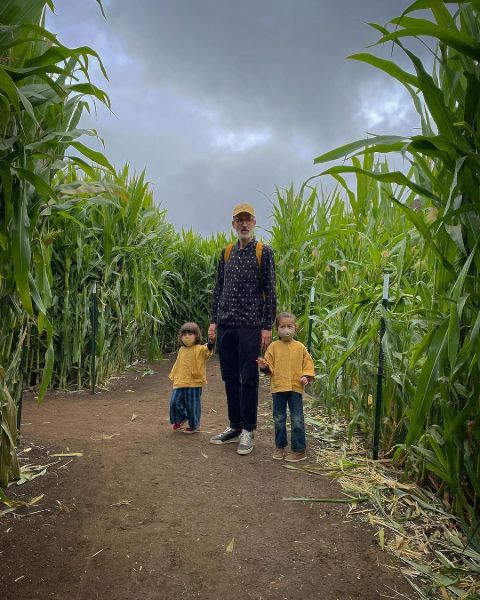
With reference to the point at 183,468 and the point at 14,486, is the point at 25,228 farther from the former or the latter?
the point at 183,468

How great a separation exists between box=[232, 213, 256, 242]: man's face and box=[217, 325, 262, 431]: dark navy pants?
2.22 ft

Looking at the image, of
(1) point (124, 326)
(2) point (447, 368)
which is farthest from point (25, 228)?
(1) point (124, 326)

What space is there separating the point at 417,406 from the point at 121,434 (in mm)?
2581

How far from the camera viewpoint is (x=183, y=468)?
3.25 m

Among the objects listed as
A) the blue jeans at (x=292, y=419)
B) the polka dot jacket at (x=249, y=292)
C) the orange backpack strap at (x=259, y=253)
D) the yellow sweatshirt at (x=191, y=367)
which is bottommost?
the blue jeans at (x=292, y=419)

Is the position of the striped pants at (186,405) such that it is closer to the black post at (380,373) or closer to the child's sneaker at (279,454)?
the child's sneaker at (279,454)

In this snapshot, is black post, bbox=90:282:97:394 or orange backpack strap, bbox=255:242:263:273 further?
black post, bbox=90:282:97:394

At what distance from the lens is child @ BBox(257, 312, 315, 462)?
11.3 feet

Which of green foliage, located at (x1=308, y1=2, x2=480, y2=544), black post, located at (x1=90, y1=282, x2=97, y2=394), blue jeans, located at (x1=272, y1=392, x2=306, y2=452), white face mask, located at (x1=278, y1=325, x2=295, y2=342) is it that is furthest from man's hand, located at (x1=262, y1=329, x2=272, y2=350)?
black post, located at (x1=90, y1=282, x2=97, y2=394)

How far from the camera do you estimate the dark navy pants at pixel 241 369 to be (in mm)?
3629

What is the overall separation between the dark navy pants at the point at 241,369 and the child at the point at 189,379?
0.75 ft

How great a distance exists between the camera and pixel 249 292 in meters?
3.66

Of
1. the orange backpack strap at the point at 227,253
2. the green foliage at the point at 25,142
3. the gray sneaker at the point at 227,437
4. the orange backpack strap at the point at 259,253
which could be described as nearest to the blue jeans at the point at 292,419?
the gray sneaker at the point at 227,437

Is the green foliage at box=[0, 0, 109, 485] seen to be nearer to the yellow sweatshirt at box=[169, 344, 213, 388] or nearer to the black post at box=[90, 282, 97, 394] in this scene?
the yellow sweatshirt at box=[169, 344, 213, 388]
